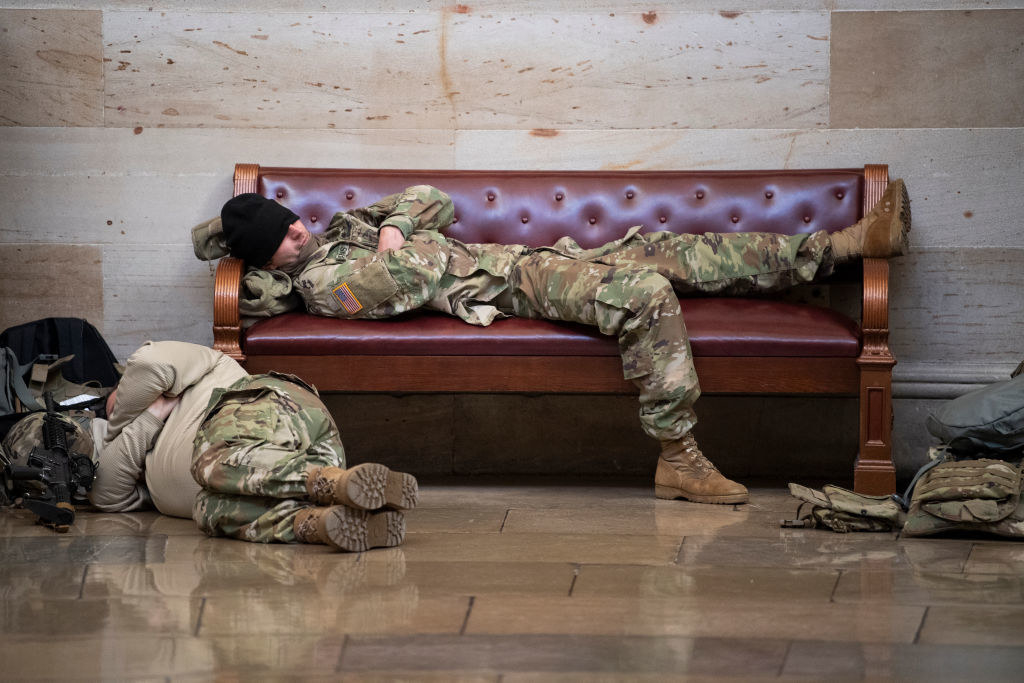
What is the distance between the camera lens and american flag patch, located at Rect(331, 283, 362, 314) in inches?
147

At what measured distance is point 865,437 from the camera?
3.68 metres

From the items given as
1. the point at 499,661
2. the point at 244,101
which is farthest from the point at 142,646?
the point at 244,101

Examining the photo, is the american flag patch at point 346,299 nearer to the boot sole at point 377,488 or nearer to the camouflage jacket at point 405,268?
the camouflage jacket at point 405,268

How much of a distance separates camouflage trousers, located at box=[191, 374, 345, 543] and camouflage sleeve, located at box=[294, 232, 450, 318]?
64 cm

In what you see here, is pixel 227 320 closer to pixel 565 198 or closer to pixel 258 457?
pixel 258 457

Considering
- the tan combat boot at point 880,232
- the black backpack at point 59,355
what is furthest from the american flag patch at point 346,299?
the tan combat boot at point 880,232

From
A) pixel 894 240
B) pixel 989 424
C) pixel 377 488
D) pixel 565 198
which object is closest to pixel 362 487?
pixel 377 488

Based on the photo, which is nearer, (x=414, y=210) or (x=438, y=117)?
(x=414, y=210)

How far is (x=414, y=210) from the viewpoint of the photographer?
13.3 ft

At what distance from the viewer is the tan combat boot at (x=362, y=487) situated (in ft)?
8.66

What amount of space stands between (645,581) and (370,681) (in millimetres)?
839

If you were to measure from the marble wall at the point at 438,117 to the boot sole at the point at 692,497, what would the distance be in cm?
129

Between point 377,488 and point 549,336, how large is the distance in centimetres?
114

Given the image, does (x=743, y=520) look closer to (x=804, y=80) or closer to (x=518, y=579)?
(x=518, y=579)
